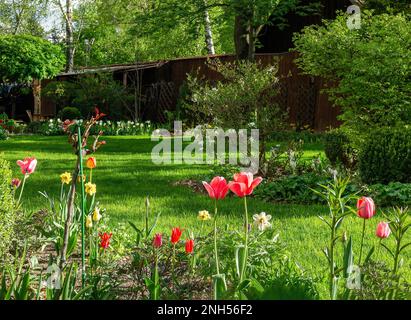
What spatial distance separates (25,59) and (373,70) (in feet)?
51.6

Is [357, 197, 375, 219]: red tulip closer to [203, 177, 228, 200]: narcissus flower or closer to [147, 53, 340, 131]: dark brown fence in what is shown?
[203, 177, 228, 200]: narcissus flower

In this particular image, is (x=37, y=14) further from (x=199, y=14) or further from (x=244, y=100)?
(x=244, y=100)

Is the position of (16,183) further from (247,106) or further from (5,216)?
(247,106)

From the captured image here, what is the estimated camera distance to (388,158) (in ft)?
26.7

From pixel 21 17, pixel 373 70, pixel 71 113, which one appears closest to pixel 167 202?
pixel 373 70

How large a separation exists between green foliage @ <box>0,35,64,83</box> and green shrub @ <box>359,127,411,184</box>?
16187 millimetres

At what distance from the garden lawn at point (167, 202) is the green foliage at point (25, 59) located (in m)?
9.35

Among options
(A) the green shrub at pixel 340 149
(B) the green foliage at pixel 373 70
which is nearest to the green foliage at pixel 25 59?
(B) the green foliage at pixel 373 70

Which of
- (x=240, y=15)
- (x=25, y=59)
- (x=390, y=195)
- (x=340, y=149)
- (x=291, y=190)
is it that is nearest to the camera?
(x=390, y=195)

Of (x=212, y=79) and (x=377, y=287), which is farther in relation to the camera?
(x=212, y=79)

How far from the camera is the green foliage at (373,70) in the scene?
9002 mm

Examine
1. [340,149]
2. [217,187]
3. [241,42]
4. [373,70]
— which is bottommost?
[340,149]

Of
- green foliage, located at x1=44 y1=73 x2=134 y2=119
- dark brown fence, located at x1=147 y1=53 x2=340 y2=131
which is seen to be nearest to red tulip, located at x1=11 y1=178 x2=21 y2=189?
dark brown fence, located at x1=147 y1=53 x2=340 y2=131

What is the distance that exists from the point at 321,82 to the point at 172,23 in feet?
15.1
